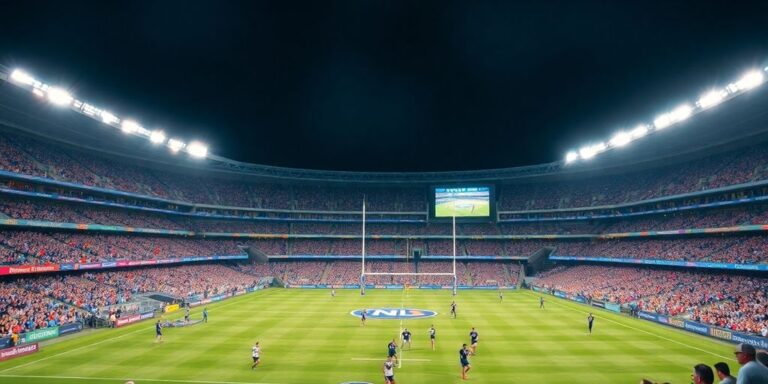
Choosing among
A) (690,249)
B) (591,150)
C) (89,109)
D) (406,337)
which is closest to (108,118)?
(89,109)

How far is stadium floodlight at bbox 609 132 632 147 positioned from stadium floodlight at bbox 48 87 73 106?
177 feet

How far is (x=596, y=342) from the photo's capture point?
2877cm

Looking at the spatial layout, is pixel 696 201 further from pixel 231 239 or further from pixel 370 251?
pixel 231 239

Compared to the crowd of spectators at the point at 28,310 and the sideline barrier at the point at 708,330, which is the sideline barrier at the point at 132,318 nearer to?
the crowd of spectators at the point at 28,310

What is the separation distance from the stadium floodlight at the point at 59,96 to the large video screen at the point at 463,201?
5431 centimetres

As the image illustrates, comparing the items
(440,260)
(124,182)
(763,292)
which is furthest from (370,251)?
(763,292)

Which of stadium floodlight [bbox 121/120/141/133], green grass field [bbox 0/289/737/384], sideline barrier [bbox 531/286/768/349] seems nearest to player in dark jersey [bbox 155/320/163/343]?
green grass field [bbox 0/289/737/384]

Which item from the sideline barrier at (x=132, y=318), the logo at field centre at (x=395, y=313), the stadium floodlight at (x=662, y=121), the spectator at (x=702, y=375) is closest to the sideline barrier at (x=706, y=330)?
the stadium floodlight at (x=662, y=121)

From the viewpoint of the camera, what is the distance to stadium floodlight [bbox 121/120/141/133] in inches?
1739

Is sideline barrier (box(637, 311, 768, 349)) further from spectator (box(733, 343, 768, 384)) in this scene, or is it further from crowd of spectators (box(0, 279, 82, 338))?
crowd of spectators (box(0, 279, 82, 338))

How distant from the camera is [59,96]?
35.2 meters

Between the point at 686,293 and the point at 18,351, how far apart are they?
5121cm

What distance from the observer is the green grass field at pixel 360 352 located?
2108cm

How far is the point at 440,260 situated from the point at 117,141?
50840 mm
